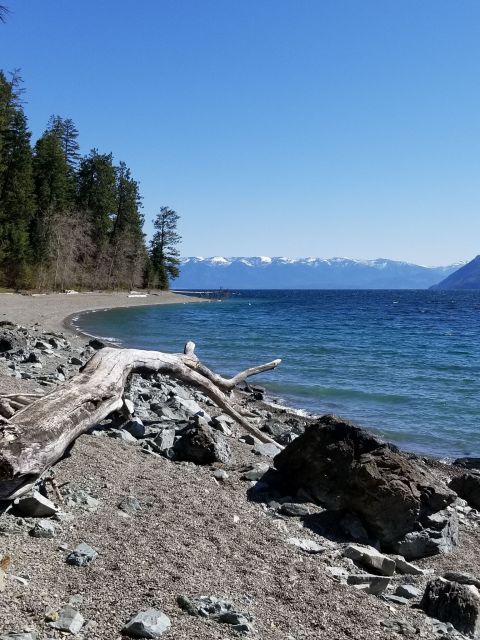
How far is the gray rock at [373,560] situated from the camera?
17.4 feet

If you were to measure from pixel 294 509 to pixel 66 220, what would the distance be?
66590mm

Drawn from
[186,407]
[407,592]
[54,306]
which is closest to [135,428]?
[186,407]

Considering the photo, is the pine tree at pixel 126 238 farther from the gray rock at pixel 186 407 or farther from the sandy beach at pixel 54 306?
the gray rock at pixel 186 407

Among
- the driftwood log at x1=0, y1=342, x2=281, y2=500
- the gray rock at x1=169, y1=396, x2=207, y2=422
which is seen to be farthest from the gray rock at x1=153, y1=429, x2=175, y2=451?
the gray rock at x1=169, y1=396, x2=207, y2=422

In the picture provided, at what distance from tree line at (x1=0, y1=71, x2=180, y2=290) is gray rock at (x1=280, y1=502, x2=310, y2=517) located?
178ft

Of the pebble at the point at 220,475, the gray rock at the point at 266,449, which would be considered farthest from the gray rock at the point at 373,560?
the gray rock at the point at 266,449

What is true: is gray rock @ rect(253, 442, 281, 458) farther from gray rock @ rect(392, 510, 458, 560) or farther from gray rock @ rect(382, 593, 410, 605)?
gray rock @ rect(382, 593, 410, 605)

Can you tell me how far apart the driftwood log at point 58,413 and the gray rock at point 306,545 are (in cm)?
224

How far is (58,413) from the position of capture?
5.09 metres

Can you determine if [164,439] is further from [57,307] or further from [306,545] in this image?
[57,307]

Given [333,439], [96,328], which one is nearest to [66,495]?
[333,439]

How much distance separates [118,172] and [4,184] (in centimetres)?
2746

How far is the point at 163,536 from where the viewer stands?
498cm

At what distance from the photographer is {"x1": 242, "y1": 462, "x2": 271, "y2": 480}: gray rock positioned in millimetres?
7156
